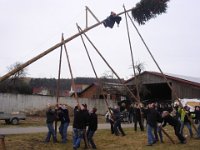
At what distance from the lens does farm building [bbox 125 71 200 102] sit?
4572 centimetres

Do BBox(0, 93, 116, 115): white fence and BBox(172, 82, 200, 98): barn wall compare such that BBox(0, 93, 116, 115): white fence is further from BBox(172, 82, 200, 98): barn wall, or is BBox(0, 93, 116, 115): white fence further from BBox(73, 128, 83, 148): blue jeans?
BBox(73, 128, 83, 148): blue jeans

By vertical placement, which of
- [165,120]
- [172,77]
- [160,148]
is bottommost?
[160,148]

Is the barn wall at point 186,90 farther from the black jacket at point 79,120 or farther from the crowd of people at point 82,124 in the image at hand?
the black jacket at point 79,120

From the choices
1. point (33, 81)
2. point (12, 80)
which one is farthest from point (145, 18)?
point (33, 81)

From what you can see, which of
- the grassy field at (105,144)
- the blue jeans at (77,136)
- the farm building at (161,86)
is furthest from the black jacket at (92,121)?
the farm building at (161,86)

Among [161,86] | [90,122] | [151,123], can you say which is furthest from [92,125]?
[161,86]

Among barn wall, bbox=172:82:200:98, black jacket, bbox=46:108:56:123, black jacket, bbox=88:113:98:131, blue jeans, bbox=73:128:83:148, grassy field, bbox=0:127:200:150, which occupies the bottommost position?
grassy field, bbox=0:127:200:150

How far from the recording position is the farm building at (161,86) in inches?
1800

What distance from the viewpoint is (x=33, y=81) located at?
76.1m

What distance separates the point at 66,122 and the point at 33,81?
58.7 metres

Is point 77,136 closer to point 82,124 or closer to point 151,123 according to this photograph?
point 82,124

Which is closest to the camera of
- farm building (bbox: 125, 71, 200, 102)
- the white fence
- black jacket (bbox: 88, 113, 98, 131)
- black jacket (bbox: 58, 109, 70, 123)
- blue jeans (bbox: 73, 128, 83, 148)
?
blue jeans (bbox: 73, 128, 83, 148)

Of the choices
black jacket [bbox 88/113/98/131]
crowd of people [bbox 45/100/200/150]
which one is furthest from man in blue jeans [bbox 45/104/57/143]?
black jacket [bbox 88/113/98/131]

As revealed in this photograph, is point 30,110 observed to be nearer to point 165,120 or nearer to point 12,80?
point 12,80
